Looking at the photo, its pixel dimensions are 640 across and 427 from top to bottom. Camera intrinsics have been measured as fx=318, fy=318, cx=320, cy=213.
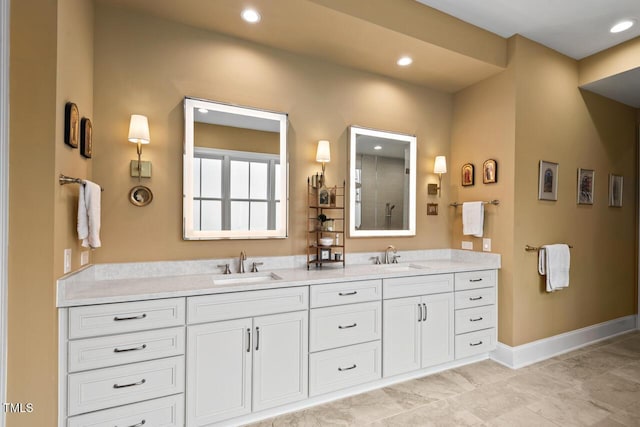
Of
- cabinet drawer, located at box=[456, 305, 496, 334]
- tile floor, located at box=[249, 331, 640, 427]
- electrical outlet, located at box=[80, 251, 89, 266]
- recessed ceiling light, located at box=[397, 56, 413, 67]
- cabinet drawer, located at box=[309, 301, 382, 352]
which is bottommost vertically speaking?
tile floor, located at box=[249, 331, 640, 427]

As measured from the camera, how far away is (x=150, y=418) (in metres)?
1.77

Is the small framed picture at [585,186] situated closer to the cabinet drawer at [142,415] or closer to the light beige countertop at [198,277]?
the light beige countertop at [198,277]

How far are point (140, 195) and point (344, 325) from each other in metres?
1.72

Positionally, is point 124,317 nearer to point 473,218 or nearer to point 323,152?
point 323,152

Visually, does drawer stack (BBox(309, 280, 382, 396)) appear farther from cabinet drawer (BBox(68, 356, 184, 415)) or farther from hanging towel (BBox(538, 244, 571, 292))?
hanging towel (BBox(538, 244, 571, 292))

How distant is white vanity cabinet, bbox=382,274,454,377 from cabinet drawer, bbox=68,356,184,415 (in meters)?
→ 1.50

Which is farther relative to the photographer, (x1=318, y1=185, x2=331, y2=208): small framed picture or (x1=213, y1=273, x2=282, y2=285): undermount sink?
(x1=318, y1=185, x2=331, y2=208): small framed picture

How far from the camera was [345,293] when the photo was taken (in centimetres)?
233

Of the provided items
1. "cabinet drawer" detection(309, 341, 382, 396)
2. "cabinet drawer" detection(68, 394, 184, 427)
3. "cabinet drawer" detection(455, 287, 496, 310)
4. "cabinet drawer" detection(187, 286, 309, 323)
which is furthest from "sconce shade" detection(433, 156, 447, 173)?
"cabinet drawer" detection(68, 394, 184, 427)

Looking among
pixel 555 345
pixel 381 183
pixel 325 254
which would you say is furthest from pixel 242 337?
pixel 555 345

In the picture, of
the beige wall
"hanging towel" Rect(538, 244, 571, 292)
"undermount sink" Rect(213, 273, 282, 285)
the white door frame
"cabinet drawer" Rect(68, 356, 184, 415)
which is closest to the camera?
the white door frame

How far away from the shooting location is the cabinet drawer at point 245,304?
6.16 feet

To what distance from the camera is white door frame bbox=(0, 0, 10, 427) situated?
1.44 metres

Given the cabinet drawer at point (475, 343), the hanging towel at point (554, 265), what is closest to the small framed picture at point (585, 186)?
the hanging towel at point (554, 265)
